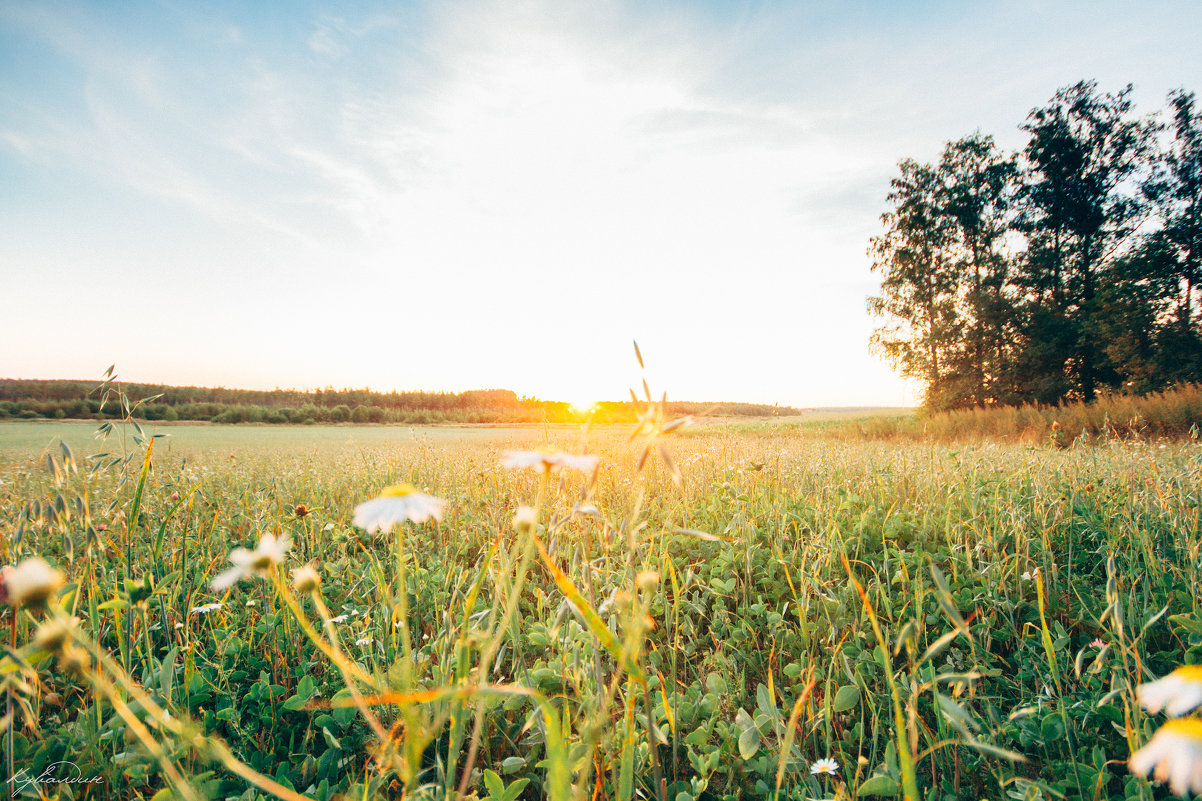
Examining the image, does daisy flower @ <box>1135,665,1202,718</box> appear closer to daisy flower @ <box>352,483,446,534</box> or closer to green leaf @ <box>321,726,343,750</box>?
daisy flower @ <box>352,483,446,534</box>

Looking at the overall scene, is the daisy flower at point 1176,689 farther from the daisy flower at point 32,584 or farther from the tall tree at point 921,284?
the tall tree at point 921,284

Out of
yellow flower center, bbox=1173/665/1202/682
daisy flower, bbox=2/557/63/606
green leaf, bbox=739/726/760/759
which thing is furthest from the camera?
green leaf, bbox=739/726/760/759

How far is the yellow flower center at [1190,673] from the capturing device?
0.67m

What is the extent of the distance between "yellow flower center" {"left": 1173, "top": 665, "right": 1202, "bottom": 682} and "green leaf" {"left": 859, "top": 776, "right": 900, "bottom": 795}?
2.14 feet

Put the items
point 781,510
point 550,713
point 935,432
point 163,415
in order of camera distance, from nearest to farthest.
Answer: point 550,713, point 781,510, point 935,432, point 163,415

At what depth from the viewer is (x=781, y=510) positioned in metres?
2.82

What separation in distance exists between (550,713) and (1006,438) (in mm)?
14329

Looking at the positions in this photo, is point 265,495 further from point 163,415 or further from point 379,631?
point 163,415

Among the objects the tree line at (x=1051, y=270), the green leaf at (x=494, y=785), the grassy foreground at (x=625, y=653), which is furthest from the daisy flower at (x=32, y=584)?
Result: the tree line at (x=1051, y=270)

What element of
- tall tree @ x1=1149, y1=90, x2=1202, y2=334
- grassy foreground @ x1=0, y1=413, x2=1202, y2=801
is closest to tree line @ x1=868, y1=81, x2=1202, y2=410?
tall tree @ x1=1149, y1=90, x2=1202, y2=334

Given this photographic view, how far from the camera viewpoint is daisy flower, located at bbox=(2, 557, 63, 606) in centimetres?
53

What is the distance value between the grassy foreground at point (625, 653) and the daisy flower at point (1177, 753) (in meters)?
0.16

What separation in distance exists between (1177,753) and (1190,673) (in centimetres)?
13

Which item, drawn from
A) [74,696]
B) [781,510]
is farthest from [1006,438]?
[74,696]
